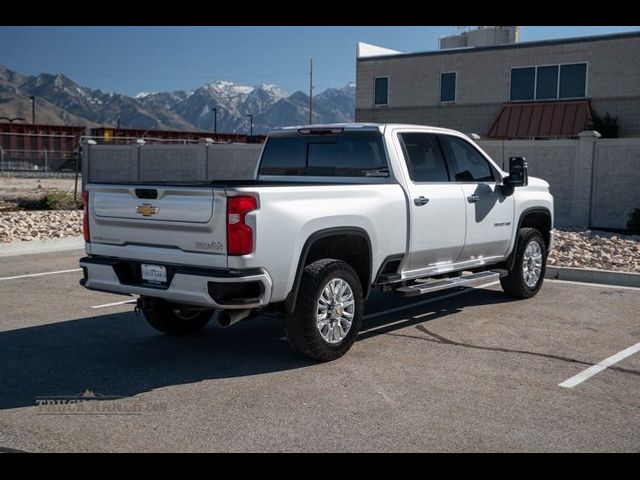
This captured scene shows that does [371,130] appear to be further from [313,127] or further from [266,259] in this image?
[266,259]

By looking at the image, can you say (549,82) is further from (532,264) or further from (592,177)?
(532,264)

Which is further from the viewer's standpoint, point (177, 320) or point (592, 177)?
point (592, 177)

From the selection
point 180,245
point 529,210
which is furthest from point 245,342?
point 529,210

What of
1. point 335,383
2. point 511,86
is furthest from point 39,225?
point 511,86

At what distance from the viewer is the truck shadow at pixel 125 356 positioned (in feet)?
19.5

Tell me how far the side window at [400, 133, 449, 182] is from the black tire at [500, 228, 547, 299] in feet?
5.81

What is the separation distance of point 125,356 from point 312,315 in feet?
6.04

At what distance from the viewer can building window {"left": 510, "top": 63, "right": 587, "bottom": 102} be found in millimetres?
28547

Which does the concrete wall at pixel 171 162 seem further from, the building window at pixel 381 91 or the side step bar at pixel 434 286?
the side step bar at pixel 434 286

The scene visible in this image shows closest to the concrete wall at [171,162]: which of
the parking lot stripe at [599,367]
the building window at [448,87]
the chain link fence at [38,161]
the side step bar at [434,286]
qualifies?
the building window at [448,87]

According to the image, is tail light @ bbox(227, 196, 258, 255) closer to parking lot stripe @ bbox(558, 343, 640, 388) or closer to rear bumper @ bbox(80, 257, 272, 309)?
rear bumper @ bbox(80, 257, 272, 309)

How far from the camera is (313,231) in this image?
630cm

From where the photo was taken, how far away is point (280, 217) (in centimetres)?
598
